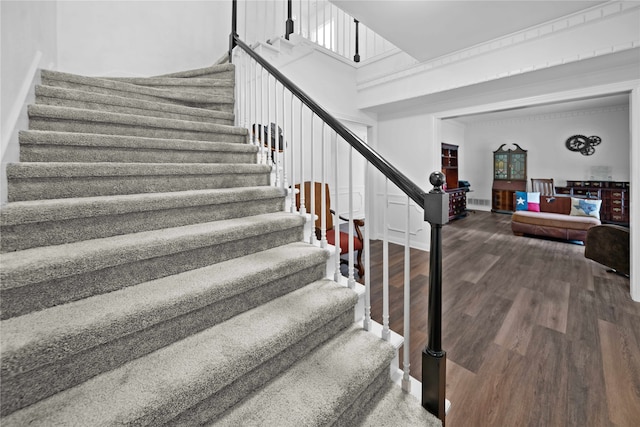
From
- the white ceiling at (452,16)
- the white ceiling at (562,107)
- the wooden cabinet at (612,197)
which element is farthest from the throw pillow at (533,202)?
the white ceiling at (452,16)

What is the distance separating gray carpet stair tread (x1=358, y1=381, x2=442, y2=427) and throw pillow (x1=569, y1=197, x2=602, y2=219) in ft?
19.4

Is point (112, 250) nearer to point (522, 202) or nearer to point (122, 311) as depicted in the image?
point (122, 311)

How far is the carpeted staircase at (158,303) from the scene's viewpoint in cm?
86

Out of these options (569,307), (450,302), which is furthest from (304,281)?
(569,307)

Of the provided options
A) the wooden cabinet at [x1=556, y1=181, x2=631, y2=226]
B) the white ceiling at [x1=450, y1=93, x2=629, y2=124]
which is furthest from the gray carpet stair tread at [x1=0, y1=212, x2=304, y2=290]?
the wooden cabinet at [x1=556, y1=181, x2=631, y2=226]

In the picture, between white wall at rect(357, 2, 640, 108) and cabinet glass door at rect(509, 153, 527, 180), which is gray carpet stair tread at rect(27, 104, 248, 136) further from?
cabinet glass door at rect(509, 153, 527, 180)

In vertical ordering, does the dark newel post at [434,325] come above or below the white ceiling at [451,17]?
below

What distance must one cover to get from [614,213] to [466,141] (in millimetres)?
4002

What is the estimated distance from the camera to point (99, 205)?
4.24 ft

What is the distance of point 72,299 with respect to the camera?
106 centimetres

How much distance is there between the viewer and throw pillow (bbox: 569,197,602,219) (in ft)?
16.7

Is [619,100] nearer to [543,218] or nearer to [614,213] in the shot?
[614,213]

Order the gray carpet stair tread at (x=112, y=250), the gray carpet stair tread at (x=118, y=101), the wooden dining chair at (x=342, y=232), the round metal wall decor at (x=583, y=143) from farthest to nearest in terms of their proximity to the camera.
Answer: the round metal wall decor at (x=583, y=143)
the wooden dining chair at (x=342, y=232)
the gray carpet stair tread at (x=118, y=101)
the gray carpet stair tread at (x=112, y=250)

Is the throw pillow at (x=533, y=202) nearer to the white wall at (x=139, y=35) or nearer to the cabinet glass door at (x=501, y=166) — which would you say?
the cabinet glass door at (x=501, y=166)
